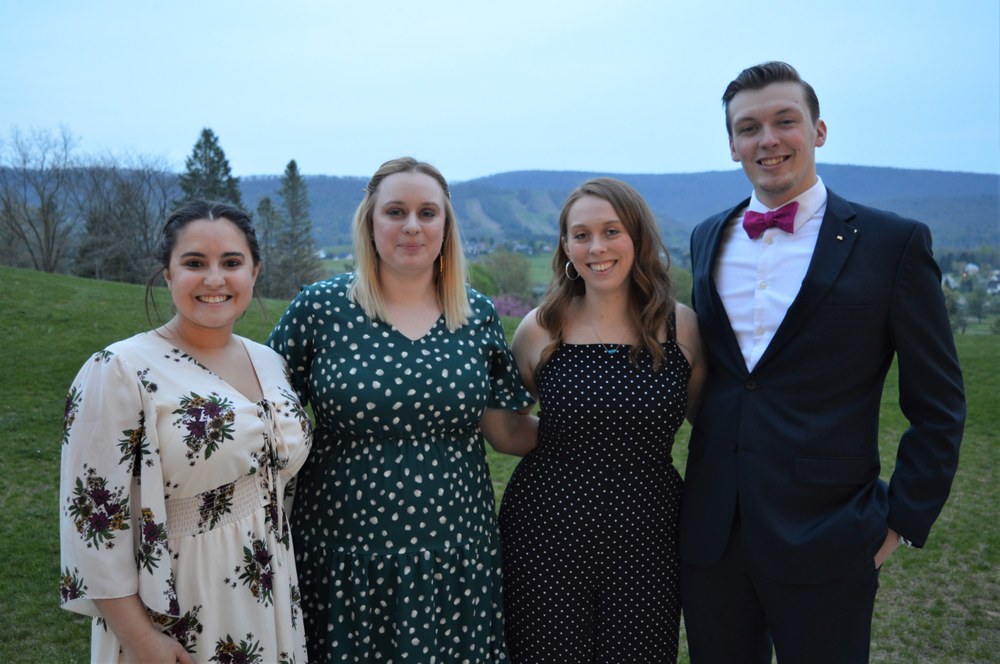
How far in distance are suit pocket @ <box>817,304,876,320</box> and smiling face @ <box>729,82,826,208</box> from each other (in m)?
0.43

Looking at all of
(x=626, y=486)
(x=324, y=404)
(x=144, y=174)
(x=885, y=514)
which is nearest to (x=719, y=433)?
(x=626, y=486)

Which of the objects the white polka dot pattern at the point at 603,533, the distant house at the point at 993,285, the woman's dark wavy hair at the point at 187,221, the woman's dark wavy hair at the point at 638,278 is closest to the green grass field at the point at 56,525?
the white polka dot pattern at the point at 603,533

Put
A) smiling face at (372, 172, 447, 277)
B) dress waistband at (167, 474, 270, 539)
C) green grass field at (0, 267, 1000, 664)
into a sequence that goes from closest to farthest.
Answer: dress waistband at (167, 474, 270, 539) → smiling face at (372, 172, 447, 277) → green grass field at (0, 267, 1000, 664)

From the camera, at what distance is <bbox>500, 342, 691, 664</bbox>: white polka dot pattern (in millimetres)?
2680

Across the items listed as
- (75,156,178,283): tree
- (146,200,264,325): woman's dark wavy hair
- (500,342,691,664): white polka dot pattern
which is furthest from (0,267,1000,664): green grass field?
(75,156,178,283): tree

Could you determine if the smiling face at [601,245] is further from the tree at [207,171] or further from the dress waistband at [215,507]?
the tree at [207,171]

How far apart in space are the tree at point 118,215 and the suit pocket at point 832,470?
29955mm

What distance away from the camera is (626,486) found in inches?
106

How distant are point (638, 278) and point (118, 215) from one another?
3466 cm

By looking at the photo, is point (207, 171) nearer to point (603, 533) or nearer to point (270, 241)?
point (270, 241)

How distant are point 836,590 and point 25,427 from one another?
8135 millimetres

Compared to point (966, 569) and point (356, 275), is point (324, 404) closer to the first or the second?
point (356, 275)

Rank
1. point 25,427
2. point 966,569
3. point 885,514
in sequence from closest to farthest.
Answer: point 885,514, point 966,569, point 25,427

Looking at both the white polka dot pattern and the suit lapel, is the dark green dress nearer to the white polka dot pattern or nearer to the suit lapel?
the white polka dot pattern
